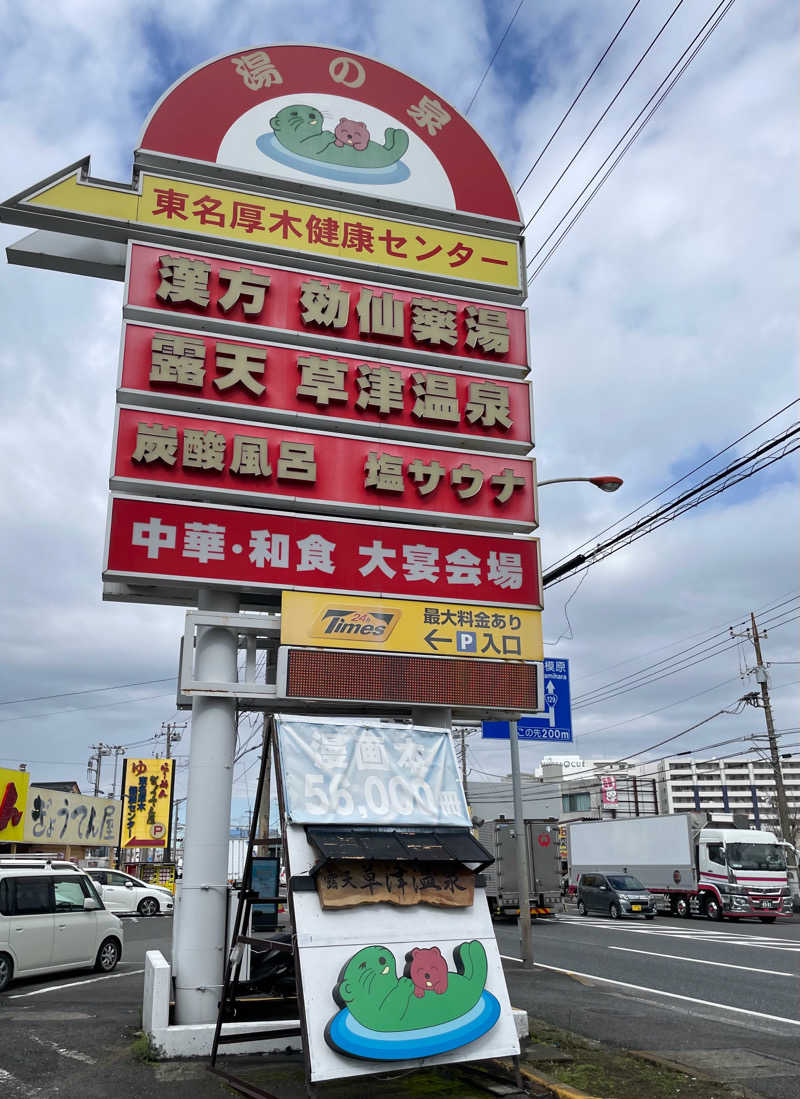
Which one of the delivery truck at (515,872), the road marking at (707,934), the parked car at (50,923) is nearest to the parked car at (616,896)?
the road marking at (707,934)

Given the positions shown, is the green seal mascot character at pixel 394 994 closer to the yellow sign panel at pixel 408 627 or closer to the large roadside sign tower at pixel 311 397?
the large roadside sign tower at pixel 311 397

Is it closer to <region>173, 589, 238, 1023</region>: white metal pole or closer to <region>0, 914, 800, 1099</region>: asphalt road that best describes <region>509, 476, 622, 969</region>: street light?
<region>0, 914, 800, 1099</region>: asphalt road

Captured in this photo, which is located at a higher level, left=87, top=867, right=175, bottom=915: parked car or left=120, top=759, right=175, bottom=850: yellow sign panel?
left=120, top=759, right=175, bottom=850: yellow sign panel

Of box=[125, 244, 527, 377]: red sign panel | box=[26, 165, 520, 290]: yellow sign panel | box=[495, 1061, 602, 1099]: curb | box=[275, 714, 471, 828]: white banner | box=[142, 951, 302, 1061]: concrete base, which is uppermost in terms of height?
box=[26, 165, 520, 290]: yellow sign panel

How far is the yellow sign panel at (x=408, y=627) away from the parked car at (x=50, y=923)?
829cm

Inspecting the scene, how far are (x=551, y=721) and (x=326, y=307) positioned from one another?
949cm

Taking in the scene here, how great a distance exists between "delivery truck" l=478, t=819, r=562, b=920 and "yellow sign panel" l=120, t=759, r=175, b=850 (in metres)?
24.8

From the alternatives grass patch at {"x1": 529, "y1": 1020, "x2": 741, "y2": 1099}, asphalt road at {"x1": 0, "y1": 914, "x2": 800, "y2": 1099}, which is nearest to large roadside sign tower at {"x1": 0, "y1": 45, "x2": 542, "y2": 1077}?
asphalt road at {"x1": 0, "y1": 914, "x2": 800, "y2": 1099}

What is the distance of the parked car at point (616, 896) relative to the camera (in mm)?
31359

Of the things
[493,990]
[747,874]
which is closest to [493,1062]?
[493,990]

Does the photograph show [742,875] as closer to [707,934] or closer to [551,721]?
[707,934]

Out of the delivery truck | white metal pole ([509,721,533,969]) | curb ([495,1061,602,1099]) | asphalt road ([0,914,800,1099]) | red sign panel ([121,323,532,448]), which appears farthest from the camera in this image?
the delivery truck

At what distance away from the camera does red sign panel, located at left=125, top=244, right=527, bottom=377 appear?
10461 mm

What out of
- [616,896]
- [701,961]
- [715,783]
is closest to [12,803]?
[616,896]
